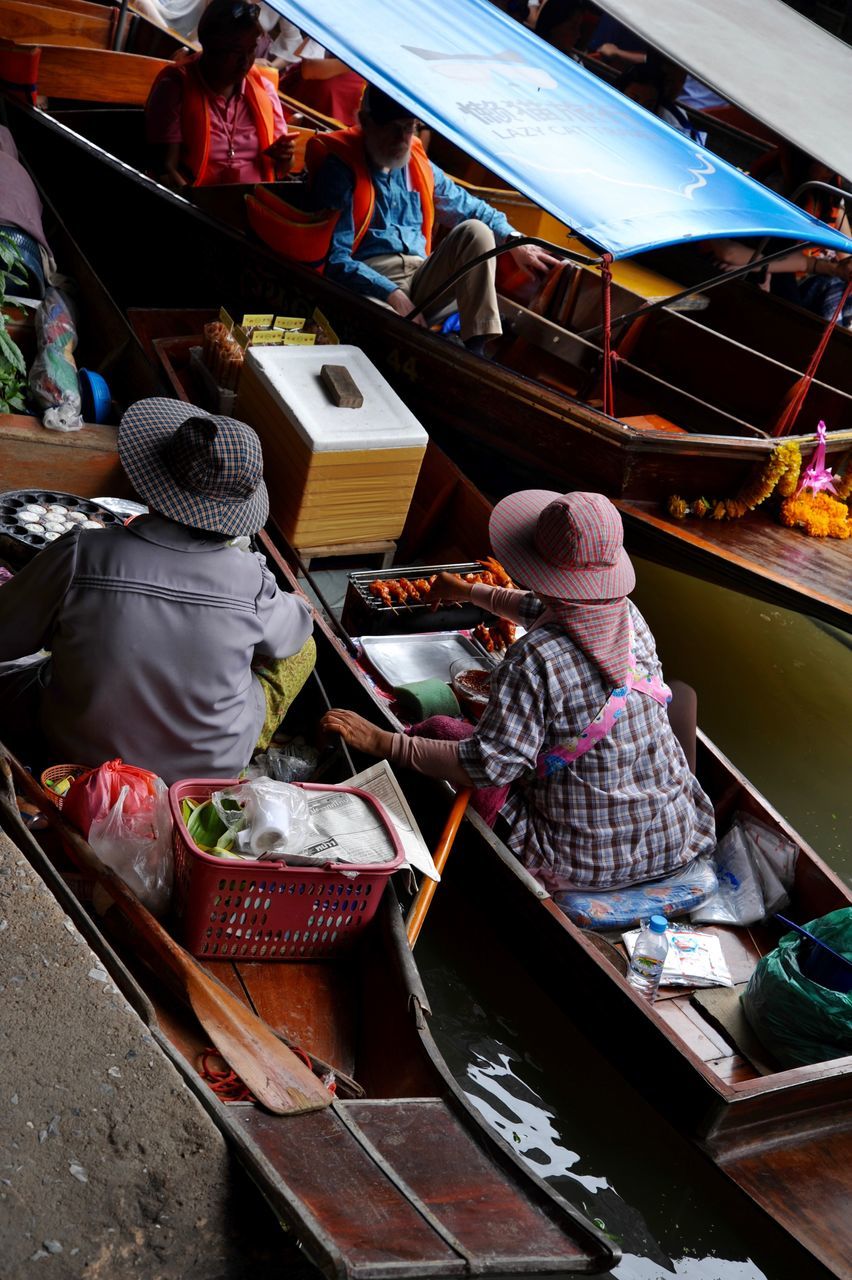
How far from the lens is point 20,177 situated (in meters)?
5.20

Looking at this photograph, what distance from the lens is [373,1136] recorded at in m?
2.37

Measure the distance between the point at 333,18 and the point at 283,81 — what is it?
4745 millimetres

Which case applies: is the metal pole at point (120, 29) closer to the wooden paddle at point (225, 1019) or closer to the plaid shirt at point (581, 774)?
the plaid shirt at point (581, 774)

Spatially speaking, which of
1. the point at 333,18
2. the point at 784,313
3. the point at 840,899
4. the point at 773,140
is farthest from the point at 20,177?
the point at 773,140

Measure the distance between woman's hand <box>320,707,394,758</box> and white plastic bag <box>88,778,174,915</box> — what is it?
714 mm

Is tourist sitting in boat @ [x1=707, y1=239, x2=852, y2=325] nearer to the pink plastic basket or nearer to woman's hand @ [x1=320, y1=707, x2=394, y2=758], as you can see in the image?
woman's hand @ [x1=320, y1=707, x2=394, y2=758]

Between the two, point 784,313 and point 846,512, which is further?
point 784,313

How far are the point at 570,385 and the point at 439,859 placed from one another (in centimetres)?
346

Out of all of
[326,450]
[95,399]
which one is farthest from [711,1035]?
[95,399]

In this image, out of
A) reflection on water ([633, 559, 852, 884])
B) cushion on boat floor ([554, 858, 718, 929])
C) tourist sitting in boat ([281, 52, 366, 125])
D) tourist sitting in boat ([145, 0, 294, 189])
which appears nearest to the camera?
cushion on boat floor ([554, 858, 718, 929])

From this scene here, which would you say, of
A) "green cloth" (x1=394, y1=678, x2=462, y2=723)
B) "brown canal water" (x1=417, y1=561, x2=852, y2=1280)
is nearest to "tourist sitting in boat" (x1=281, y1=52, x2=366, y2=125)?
"green cloth" (x1=394, y1=678, x2=462, y2=723)

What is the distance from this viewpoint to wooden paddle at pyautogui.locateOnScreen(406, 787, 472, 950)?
3102 mm

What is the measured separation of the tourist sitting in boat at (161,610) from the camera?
2768 mm

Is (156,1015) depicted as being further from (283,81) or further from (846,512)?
(283,81)
